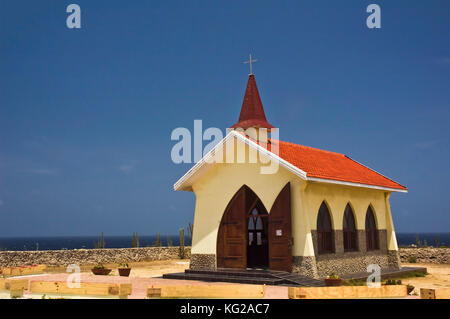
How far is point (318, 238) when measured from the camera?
57.5ft

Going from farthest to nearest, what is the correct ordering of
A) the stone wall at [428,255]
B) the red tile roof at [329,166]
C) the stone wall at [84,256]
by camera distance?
1. the stone wall at [428,255]
2. the stone wall at [84,256]
3. the red tile roof at [329,166]

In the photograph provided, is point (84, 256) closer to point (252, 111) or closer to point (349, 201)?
point (252, 111)

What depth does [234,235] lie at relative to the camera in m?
18.4

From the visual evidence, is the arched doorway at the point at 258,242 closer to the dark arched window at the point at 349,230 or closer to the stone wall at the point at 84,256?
the dark arched window at the point at 349,230

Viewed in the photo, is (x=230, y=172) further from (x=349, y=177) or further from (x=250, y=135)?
(x=349, y=177)

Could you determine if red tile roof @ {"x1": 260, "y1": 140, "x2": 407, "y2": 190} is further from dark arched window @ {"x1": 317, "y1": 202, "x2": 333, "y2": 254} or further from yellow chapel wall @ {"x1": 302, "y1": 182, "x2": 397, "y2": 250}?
dark arched window @ {"x1": 317, "y1": 202, "x2": 333, "y2": 254}

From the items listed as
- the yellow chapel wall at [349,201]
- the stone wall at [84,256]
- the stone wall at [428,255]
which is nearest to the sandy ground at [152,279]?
the stone wall at [84,256]

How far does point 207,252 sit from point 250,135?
554 cm

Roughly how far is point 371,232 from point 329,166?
3.95 m

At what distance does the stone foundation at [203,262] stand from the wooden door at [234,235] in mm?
246

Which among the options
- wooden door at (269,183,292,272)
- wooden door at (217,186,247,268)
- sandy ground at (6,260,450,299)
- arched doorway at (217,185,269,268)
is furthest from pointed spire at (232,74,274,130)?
sandy ground at (6,260,450,299)

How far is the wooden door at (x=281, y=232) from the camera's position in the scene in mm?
16703

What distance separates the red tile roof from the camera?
17.4 metres
